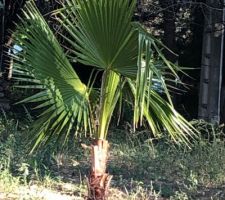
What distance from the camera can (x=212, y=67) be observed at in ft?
40.0

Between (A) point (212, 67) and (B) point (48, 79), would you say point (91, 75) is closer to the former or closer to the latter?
(B) point (48, 79)

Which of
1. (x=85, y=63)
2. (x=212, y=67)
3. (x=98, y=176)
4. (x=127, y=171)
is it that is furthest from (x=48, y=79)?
(x=212, y=67)

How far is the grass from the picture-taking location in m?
6.14

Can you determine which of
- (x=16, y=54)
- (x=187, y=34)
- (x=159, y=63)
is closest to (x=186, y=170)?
(x=159, y=63)

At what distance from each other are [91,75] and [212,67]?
806 centimetres

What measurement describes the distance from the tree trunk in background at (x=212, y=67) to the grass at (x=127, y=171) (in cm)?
246

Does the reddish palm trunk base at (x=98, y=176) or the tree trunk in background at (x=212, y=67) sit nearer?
the reddish palm trunk base at (x=98, y=176)

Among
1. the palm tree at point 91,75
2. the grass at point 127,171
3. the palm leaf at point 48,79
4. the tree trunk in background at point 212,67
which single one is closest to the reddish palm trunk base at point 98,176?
the palm tree at point 91,75

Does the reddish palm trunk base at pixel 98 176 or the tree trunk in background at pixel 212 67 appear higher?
the tree trunk in background at pixel 212 67

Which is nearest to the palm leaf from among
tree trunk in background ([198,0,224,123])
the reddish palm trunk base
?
the reddish palm trunk base

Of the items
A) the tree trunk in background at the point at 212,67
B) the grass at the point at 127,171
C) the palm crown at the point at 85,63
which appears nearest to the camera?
the palm crown at the point at 85,63

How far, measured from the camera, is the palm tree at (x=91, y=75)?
14.4 feet

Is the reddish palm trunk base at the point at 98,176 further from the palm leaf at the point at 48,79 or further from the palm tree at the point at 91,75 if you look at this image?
the palm leaf at the point at 48,79

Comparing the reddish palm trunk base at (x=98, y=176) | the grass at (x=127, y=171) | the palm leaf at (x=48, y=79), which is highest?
the palm leaf at (x=48, y=79)
